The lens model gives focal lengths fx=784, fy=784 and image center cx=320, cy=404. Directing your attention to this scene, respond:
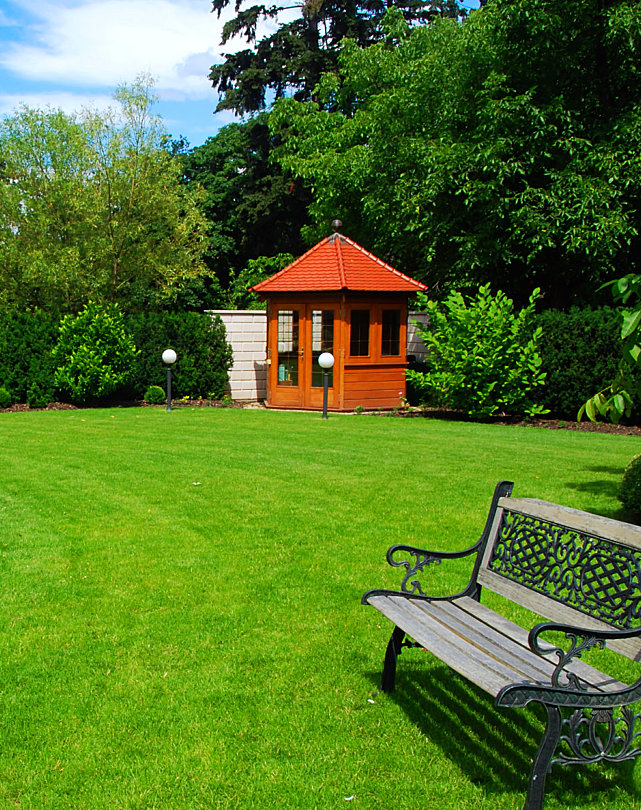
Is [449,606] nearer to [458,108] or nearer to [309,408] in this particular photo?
[309,408]

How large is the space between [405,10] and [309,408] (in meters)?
21.2

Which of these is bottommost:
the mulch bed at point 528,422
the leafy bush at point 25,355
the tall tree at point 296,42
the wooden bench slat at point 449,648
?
the mulch bed at point 528,422

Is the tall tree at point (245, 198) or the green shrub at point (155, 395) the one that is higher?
the tall tree at point (245, 198)

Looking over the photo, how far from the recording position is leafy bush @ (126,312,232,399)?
17.7 m

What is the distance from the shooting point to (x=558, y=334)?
15.5m

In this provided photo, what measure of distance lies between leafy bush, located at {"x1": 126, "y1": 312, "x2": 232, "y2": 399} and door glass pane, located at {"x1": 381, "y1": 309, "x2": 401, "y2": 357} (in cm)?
379

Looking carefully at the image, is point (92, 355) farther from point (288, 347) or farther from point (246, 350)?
point (288, 347)

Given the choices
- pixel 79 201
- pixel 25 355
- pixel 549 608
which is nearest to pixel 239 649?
pixel 549 608

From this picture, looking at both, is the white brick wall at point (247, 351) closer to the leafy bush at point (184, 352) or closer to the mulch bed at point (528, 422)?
Answer: the leafy bush at point (184, 352)

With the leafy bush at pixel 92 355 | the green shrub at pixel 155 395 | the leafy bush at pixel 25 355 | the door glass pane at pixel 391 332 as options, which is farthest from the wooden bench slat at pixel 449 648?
the leafy bush at pixel 25 355

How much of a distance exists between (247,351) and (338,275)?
11.2 feet

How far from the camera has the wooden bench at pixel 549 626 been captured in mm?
2855

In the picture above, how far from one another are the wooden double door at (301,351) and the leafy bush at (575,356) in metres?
4.28

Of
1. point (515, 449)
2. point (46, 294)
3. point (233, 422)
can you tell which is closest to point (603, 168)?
point (515, 449)
